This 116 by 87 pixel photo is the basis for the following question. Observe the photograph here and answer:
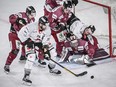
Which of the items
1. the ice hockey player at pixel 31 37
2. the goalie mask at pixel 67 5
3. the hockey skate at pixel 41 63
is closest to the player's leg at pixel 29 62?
the ice hockey player at pixel 31 37

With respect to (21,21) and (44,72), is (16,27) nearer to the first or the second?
(21,21)

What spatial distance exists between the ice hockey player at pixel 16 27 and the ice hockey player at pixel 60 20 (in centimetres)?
21

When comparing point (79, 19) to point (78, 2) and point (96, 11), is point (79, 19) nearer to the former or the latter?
point (78, 2)

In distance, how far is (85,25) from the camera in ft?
8.14

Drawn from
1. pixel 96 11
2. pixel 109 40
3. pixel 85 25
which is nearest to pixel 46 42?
pixel 85 25

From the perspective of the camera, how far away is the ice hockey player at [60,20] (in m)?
2.41

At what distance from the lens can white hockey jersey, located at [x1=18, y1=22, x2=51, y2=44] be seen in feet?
7.10

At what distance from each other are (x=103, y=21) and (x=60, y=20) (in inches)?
16.1

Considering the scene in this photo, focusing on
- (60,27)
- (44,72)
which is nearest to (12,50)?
(44,72)

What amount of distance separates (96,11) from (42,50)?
78 centimetres

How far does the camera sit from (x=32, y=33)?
218 cm

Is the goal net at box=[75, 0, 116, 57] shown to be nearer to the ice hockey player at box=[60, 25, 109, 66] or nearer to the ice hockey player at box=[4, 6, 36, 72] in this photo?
the ice hockey player at box=[60, 25, 109, 66]

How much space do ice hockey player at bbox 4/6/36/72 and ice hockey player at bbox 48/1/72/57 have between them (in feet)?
0.67

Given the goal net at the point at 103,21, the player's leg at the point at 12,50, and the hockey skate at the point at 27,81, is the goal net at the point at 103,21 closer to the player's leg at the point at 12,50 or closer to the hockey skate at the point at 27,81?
the player's leg at the point at 12,50
